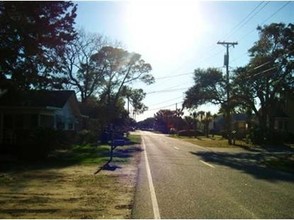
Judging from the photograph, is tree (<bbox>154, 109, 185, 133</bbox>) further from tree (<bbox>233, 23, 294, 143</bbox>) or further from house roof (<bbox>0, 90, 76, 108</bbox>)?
house roof (<bbox>0, 90, 76, 108</bbox>)

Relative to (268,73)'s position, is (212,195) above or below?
below

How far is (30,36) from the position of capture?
19.6 m

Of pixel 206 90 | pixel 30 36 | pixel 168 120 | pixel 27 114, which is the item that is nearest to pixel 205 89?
pixel 206 90

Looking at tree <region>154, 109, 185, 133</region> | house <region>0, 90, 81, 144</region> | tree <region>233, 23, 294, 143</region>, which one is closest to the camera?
house <region>0, 90, 81, 144</region>

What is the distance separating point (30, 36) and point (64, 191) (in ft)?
26.5

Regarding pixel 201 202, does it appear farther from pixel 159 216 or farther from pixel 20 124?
pixel 20 124

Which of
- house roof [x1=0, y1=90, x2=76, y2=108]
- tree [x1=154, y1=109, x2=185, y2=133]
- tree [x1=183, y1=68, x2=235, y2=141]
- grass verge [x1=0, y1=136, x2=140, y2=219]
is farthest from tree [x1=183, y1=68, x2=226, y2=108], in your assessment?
tree [x1=154, y1=109, x2=185, y2=133]

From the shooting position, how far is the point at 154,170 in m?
20.8

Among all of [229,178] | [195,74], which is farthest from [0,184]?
[195,74]

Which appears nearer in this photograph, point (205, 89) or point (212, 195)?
point (212, 195)

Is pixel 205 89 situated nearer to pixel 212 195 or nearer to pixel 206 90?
pixel 206 90

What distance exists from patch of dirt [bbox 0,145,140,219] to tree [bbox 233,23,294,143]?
3397 cm

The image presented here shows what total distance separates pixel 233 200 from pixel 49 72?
42.5ft

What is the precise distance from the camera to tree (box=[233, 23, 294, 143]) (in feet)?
169
